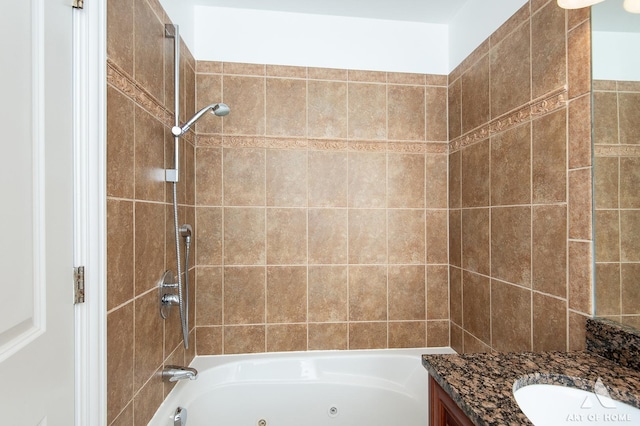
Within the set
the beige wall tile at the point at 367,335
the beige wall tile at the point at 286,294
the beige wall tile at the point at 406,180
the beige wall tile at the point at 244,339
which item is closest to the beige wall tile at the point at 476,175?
the beige wall tile at the point at 406,180

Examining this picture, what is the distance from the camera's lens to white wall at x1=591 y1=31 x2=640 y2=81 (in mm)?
938

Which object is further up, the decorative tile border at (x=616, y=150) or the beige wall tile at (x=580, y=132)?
the beige wall tile at (x=580, y=132)

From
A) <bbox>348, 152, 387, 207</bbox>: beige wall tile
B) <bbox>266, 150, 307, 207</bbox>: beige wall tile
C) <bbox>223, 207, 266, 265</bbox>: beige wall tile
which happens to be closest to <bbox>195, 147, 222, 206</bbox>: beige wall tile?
<bbox>223, 207, 266, 265</bbox>: beige wall tile

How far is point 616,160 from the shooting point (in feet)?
3.23

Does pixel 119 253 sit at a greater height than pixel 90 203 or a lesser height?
lesser

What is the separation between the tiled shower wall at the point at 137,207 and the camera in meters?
0.98

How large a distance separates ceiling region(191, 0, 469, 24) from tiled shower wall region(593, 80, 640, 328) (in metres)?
1.19

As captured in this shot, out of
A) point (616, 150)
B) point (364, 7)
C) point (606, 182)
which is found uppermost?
point (364, 7)

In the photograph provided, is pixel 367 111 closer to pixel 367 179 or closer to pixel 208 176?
pixel 367 179

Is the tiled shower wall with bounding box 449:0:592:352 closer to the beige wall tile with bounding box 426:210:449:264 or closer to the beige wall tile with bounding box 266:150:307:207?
the beige wall tile with bounding box 426:210:449:264

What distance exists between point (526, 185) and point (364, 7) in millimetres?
1409

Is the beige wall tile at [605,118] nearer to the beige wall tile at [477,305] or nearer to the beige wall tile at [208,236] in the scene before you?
the beige wall tile at [477,305]

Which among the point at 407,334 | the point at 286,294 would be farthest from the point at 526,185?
the point at 286,294

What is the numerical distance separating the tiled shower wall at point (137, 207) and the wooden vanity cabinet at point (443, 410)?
3.31ft
